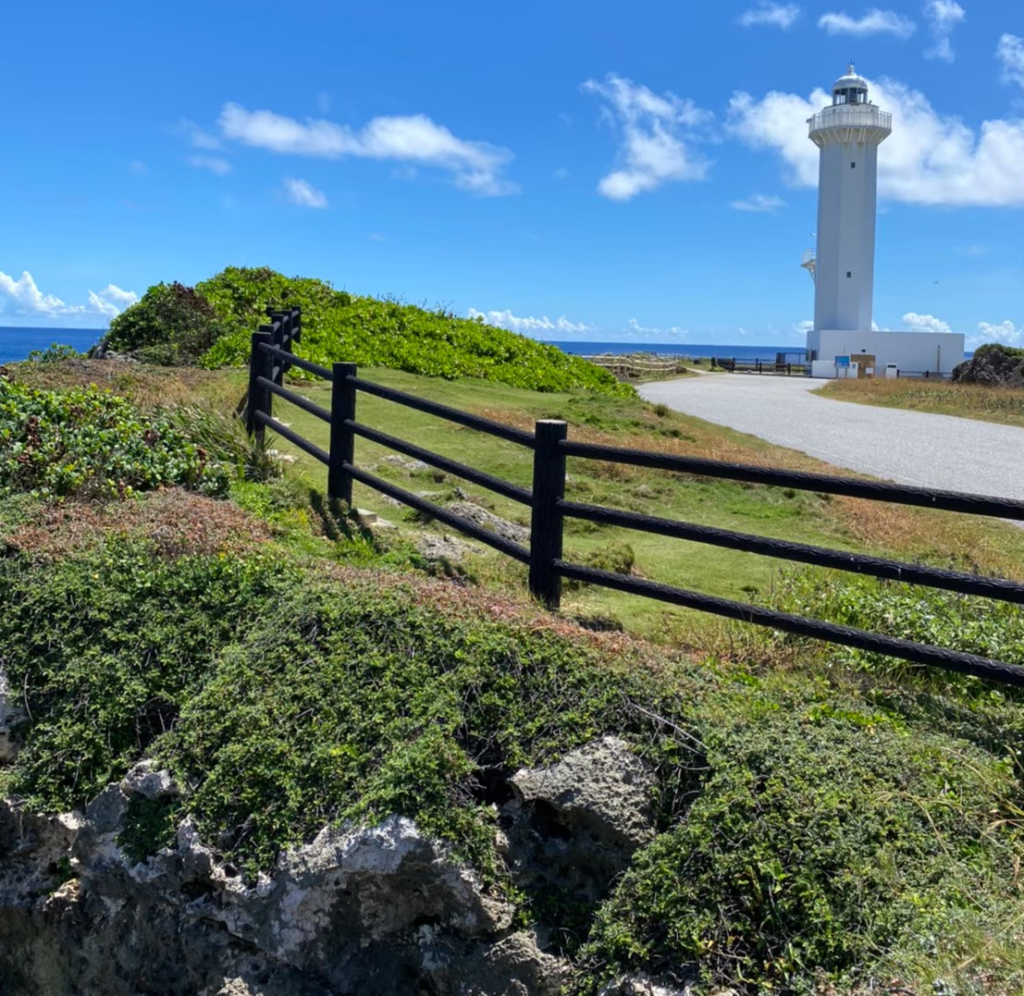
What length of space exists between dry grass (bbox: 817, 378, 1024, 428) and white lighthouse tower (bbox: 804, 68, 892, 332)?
61.5 ft

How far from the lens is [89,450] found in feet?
29.0

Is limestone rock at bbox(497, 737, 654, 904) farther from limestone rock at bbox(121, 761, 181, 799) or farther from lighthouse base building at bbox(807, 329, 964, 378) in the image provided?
lighthouse base building at bbox(807, 329, 964, 378)

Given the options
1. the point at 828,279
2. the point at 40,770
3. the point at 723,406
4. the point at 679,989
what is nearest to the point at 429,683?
the point at 679,989

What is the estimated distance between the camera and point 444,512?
777 cm

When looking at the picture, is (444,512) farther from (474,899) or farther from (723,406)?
(723,406)

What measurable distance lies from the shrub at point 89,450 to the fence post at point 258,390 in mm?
1750

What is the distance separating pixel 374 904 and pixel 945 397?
29403mm

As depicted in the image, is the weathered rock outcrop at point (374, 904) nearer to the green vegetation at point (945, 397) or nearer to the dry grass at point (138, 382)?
the dry grass at point (138, 382)

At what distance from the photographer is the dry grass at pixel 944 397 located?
26047mm

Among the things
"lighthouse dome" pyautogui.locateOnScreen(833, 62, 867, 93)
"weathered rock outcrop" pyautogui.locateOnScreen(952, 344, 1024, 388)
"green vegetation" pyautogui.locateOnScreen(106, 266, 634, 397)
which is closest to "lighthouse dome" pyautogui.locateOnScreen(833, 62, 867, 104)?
"lighthouse dome" pyautogui.locateOnScreen(833, 62, 867, 93)

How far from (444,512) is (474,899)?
147 inches

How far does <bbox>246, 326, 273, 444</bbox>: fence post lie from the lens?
456 inches

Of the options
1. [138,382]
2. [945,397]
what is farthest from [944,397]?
[138,382]

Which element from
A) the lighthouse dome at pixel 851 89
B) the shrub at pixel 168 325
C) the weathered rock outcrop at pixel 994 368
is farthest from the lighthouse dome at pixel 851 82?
the shrub at pixel 168 325
